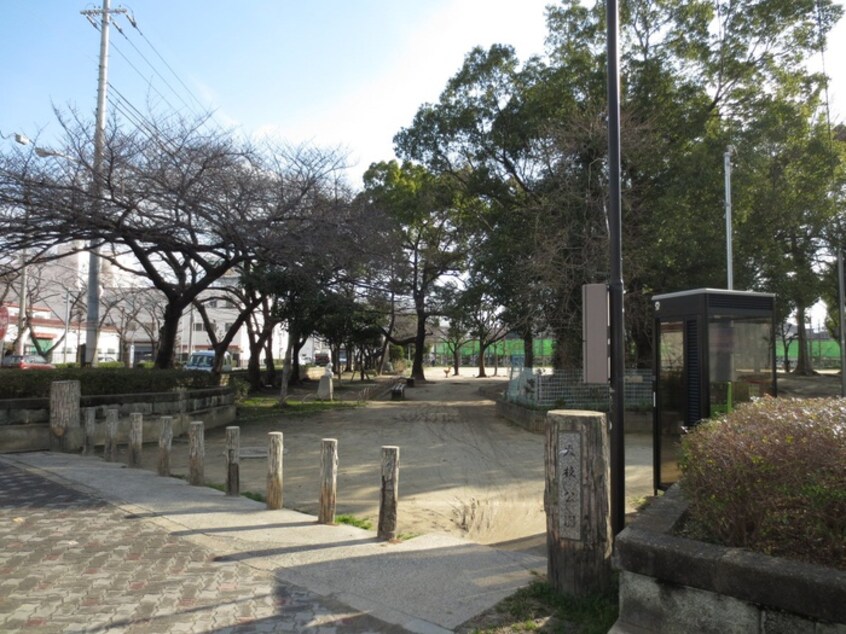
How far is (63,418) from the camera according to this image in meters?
11.7

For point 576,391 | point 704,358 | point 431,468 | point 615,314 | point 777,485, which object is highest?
point 615,314

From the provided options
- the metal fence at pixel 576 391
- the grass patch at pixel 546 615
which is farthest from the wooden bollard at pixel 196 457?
the metal fence at pixel 576 391

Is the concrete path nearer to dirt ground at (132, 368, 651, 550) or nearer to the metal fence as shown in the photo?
dirt ground at (132, 368, 651, 550)

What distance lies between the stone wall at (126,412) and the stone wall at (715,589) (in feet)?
38.6

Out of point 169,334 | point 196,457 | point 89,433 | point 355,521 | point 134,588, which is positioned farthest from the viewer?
point 169,334

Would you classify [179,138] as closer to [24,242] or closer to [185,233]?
[185,233]

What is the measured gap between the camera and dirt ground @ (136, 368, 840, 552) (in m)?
7.70

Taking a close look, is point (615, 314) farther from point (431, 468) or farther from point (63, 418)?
point (63, 418)

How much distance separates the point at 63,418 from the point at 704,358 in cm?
1120

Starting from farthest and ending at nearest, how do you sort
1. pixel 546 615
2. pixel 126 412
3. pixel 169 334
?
pixel 169 334 < pixel 126 412 < pixel 546 615

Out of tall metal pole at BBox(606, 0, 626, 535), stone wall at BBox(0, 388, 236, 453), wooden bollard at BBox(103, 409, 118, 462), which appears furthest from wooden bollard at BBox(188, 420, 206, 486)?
tall metal pole at BBox(606, 0, 626, 535)

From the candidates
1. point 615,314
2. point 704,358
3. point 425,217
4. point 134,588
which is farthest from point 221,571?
point 425,217

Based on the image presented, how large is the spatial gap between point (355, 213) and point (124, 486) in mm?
10367

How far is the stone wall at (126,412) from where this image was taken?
11.6m
